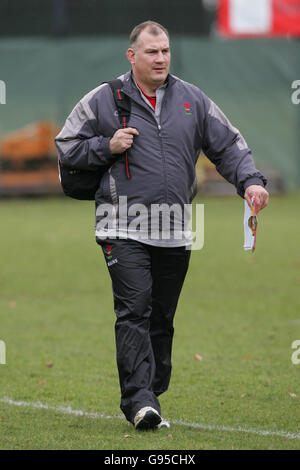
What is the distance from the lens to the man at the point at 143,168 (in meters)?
5.26

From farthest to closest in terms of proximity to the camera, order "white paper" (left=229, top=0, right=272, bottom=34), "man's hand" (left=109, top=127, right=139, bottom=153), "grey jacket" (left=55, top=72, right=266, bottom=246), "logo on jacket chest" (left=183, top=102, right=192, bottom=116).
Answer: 1. "white paper" (left=229, top=0, right=272, bottom=34)
2. "logo on jacket chest" (left=183, top=102, right=192, bottom=116)
3. "grey jacket" (left=55, top=72, right=266, bottom=246)
4. "man's hand" (left=109, top=127, right=139, bottom=153)

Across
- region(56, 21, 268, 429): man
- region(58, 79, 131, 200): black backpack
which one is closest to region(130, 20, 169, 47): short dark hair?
region(56, 21, 268, 429): man

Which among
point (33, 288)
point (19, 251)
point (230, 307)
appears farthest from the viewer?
point (19, 251)

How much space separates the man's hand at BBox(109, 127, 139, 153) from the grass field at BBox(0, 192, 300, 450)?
153 centimetres

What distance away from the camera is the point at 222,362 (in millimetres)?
7391

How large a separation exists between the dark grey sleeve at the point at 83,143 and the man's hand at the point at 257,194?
2.51 feet

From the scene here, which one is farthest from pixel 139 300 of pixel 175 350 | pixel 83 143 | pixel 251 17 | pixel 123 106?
pixel 251 17

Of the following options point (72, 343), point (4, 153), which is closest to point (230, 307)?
point (72, 343)

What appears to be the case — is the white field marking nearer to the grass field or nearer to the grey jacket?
the grass field

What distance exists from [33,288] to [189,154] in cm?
595

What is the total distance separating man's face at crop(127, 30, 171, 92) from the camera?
17.5 feet

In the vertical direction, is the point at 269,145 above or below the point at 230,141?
below

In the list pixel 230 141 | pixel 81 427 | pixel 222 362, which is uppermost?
pixel 230 141
